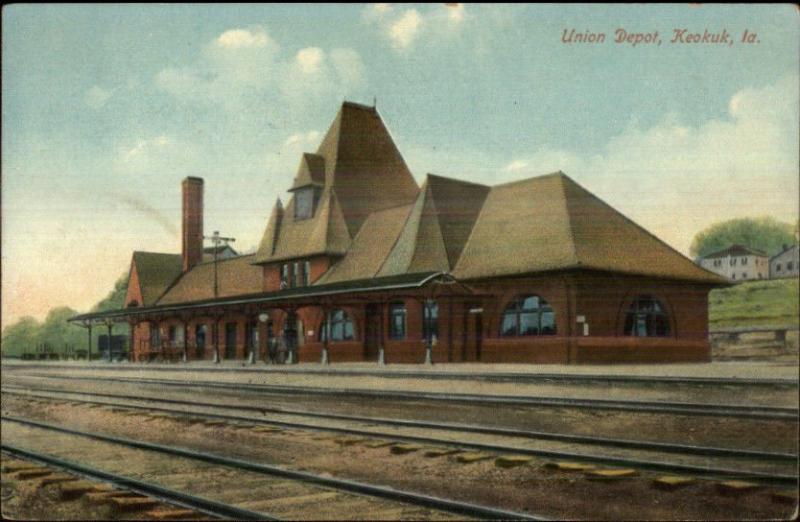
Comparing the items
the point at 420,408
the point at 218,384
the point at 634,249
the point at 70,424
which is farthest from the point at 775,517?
the point at 634,249

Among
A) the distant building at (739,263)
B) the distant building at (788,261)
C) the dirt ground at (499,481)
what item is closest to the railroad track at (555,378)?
the distant building at (788,261)

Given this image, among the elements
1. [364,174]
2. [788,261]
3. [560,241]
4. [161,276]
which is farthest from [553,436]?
[364,174]

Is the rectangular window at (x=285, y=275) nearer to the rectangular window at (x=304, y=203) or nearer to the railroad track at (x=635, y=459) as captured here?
the rectangular window at (x=304, y=203)

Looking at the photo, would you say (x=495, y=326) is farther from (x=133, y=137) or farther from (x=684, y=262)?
(x=133, y=137)

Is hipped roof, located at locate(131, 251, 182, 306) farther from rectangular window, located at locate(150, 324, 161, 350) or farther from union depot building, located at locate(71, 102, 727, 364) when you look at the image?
rectangular window, located at locate(150, 324, 161, 350)

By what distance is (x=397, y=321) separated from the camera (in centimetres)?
3609

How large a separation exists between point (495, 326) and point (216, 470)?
72.5 feet

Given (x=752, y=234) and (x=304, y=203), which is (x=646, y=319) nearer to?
(x=752, y=234)

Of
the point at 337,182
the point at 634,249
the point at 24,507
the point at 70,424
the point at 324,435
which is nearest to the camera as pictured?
the point at 24,507

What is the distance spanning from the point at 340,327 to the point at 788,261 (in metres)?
26.0

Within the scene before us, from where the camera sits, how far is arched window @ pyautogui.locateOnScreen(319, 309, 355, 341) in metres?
38.4

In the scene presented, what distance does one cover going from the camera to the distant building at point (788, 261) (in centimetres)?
1321

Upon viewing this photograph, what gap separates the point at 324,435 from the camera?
1480 cm

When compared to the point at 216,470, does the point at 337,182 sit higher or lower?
higher
